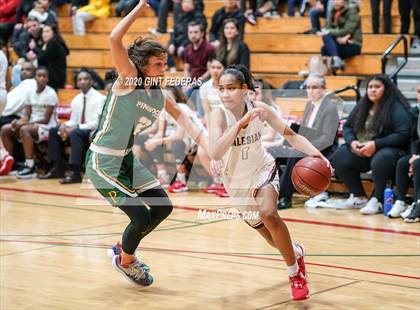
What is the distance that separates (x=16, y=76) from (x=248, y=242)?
6817 mm

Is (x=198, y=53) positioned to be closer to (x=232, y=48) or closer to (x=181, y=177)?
(x=232, y=48)

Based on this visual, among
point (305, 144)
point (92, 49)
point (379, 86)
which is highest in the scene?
point (305, 144)

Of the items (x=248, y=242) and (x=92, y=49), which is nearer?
(x=248, y=242)

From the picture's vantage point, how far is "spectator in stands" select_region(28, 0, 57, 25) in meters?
13.6

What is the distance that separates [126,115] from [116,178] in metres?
0.42

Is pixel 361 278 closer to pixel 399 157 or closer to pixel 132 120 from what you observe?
pixel 132 120

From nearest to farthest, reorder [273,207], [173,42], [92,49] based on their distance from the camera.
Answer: [273,207] → [173,42] → [92,49]

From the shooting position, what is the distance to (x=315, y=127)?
28.5 feet

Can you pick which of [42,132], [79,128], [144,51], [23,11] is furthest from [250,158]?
[23,11]

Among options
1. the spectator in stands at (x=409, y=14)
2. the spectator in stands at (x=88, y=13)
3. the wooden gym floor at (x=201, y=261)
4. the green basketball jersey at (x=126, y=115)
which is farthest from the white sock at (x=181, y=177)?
the spectator in stands at (x=88, y=13)

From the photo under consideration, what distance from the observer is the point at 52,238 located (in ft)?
23.7

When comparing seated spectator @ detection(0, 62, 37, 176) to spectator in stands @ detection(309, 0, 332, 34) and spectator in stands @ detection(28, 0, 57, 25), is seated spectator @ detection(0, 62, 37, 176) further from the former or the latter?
spectator in stands @ detection(309, 0, 332, 34)

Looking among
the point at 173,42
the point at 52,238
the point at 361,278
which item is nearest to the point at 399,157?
the point at 361,278

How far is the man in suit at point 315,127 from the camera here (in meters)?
8.67
